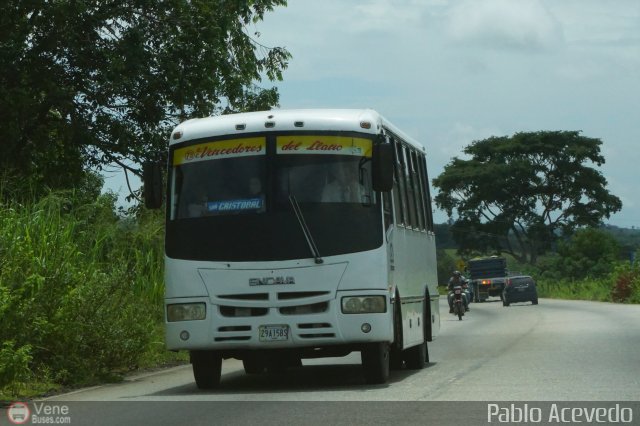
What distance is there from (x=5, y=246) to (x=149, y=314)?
16.0 ft

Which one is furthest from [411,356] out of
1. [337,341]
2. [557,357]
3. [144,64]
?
[144,64]

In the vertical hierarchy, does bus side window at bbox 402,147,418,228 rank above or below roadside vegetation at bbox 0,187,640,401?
above

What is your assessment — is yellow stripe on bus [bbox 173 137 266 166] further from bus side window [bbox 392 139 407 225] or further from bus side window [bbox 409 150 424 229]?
bus side window [bbox 409 150 424 229]

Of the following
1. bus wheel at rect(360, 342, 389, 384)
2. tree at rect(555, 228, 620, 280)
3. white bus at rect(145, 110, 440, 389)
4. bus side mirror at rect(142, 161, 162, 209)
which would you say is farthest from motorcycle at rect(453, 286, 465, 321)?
tree at rect(555, 228, 620, 280)

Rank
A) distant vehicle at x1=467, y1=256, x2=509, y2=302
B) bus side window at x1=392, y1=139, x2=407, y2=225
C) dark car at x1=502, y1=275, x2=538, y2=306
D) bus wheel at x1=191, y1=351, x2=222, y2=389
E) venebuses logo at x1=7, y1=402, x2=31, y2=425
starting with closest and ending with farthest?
venebuses logo at x1=7, y1=402, x2=31, y2=425 < bus wheel at x1=191, y1=351, x2=222, y2=389 < bus side window at x1=392, y1=139, x2=407, y2=225 < dark car at x1=502, y1=275, x2=538, y2=306 < distant vehicle at x1=467, y1=256, x2=509, y2=302

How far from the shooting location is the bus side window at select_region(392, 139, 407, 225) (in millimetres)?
15750

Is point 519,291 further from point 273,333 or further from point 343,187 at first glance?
point 273,333

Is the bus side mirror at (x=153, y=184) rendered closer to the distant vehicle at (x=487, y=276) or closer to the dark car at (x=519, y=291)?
the dark car at (x=519, y=291)

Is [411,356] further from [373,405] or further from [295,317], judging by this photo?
[373,405]

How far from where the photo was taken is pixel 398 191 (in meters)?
16.1

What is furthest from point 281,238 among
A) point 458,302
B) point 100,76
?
point 458,302

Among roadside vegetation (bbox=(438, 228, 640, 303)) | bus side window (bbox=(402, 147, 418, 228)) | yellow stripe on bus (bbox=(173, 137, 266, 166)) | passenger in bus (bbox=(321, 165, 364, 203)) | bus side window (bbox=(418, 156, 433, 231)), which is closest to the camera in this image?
passenger in bus (bbox=(321, 165, 364, 203))

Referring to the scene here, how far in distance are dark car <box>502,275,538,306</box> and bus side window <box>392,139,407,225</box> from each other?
45.0 metres

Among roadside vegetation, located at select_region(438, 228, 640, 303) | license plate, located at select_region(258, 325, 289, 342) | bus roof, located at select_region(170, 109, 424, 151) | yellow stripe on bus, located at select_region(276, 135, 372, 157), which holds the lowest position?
license plate, located at select_region(258, 325, 289, 342)
